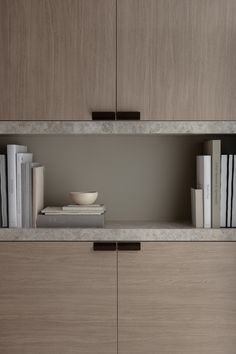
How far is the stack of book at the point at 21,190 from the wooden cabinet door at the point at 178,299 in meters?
0.45

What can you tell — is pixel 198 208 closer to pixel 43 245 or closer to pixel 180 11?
pixel 43 245

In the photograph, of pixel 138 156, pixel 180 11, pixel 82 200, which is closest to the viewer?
pixel 180 11

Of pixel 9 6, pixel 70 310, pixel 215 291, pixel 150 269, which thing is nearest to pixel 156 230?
pixel 150 269

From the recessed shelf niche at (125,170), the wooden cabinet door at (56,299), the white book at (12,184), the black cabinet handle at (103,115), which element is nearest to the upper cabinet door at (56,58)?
the black cabinet handle at (103,115)

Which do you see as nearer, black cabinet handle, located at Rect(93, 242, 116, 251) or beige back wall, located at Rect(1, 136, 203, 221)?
black cabinet handle, located at Rect(93, 242, 116, 251)

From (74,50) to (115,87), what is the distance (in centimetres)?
24

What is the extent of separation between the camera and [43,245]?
6.87ft

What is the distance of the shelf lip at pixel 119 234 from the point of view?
2082mm

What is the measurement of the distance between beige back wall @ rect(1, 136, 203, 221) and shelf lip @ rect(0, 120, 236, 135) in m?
0.34

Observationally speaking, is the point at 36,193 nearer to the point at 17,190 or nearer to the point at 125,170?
the point at 17,190

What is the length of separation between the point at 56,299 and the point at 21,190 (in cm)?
50

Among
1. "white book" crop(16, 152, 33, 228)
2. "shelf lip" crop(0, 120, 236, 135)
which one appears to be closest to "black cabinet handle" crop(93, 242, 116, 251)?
"white book" crop(16, 152, 33, 228)

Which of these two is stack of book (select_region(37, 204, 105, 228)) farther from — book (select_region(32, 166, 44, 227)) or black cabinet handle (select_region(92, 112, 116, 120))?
black cabinet handle (select_region(92, 112, 116, 120))

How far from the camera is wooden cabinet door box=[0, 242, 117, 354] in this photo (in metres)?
2.09
